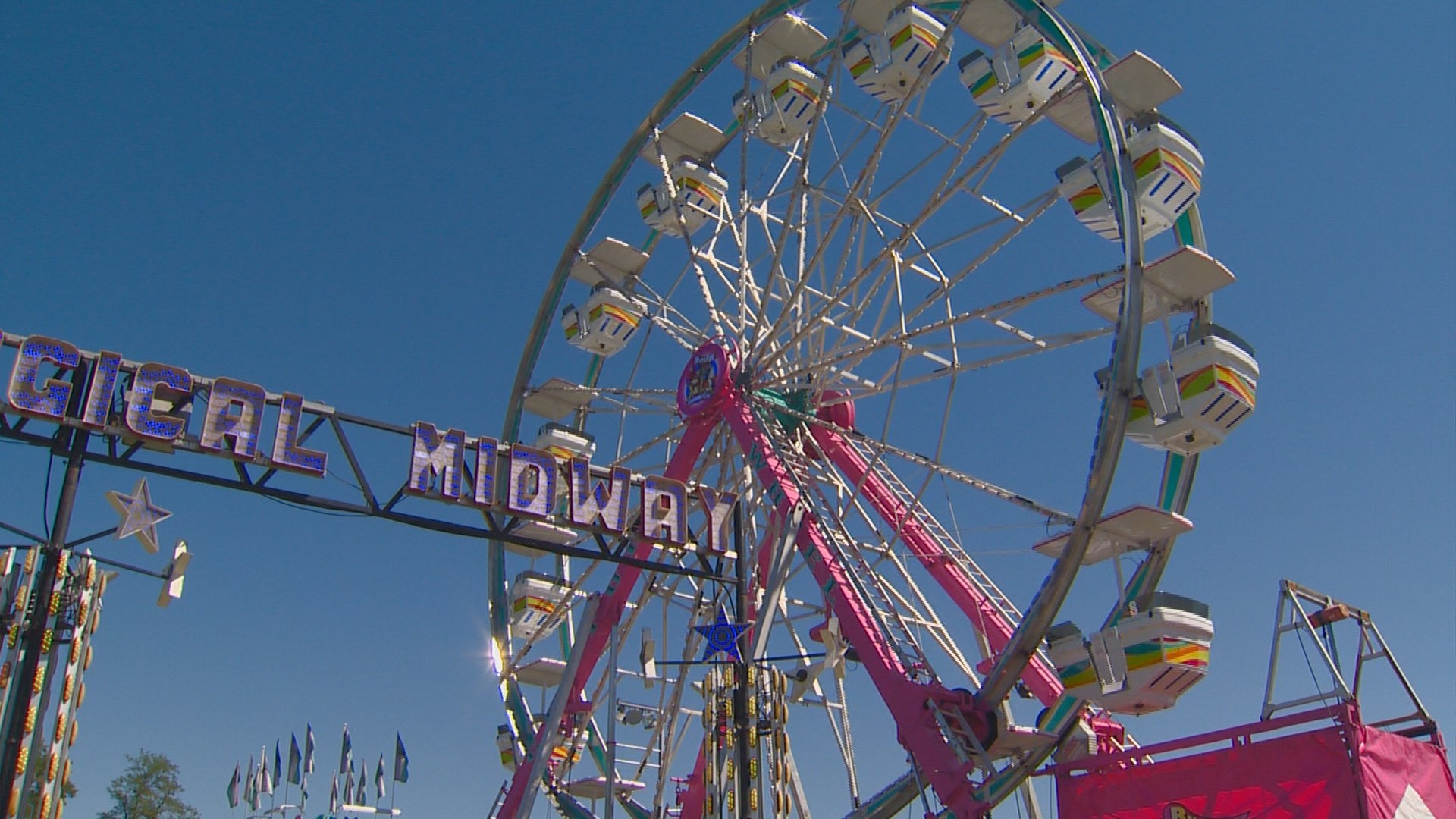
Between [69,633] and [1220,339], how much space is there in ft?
37.3

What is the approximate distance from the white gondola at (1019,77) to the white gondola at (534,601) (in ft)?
32.3

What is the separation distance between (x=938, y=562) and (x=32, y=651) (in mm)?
10478

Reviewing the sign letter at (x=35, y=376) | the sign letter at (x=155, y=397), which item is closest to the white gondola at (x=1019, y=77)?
the sign letter at (x=155, y=397)

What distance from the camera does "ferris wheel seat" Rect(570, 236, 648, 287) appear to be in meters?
21.3

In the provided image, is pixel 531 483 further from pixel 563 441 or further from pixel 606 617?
pixel 563 441

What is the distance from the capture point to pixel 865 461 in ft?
57.8

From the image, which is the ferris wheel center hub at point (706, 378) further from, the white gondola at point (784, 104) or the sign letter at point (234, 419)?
→ the sign letter at point (234, 419)

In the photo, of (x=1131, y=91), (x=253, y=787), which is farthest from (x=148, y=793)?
(x=1131, y=91)

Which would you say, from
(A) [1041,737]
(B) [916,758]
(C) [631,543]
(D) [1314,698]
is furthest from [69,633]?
(D) [1314,698]

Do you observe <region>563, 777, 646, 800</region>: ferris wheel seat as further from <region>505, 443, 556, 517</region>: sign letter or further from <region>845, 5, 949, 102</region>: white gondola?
<region>845, 5, 949, 102</region>: white gondola

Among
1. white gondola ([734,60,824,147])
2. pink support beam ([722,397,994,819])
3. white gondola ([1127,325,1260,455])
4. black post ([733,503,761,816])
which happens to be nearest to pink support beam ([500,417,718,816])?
pink support beam ([722,397,994,819])

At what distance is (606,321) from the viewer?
2075cm

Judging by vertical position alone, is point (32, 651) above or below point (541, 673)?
below

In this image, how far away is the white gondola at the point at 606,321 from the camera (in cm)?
2072
